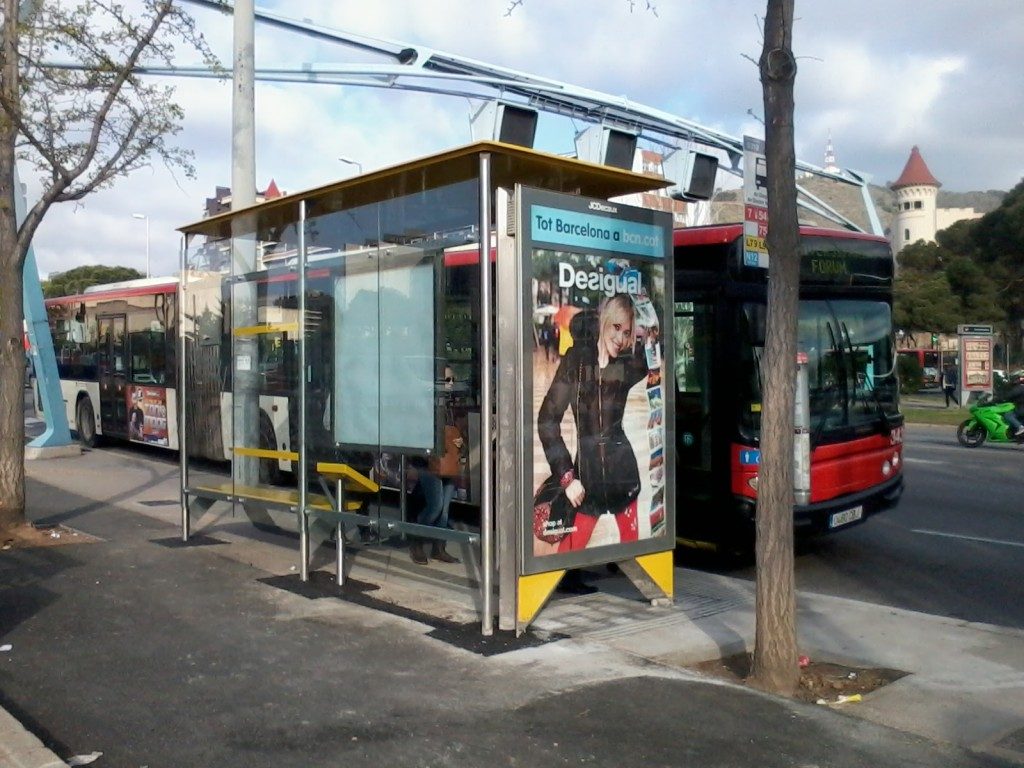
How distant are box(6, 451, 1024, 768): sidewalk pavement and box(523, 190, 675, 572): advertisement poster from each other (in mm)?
689

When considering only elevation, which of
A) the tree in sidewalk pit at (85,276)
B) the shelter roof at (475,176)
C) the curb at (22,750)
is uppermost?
the tree in sidewalk pit at (85,276)

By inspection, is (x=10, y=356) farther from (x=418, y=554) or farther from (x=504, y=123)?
(x=504, y=123)

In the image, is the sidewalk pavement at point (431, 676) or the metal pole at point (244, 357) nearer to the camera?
the sidewalk pavement at point (431, 676)

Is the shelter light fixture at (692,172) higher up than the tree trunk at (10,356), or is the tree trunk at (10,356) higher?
the shelter light fixture at (692,172)

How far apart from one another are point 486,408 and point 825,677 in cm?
261

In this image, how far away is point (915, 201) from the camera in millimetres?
112250

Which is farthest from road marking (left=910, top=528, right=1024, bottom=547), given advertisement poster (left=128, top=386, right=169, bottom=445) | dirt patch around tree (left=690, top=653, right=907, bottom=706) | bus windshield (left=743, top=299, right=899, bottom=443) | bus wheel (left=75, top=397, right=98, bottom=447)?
bus wheel (left=75, top=397, right=98, bottom=447)

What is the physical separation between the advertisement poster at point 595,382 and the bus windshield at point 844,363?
172 cm

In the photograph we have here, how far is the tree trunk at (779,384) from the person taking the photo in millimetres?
5922

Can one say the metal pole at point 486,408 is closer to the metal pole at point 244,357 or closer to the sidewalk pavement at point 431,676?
the sidewalk pavement at point 431,676

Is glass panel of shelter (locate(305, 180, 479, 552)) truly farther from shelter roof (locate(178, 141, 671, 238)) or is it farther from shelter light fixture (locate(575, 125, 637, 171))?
shelter light fixture (locate(575, 125, 637, 171))

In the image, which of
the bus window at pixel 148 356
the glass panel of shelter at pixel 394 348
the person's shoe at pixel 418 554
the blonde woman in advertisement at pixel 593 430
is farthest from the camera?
the bus window at pixel 148 356

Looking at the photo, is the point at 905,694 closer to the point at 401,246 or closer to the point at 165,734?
the point at 165,734

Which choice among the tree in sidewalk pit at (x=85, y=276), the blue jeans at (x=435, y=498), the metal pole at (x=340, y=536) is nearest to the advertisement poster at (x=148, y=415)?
the metal pole at (x=340, y=536)
